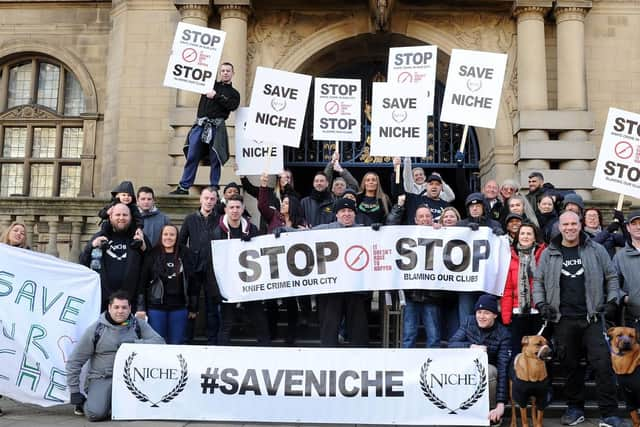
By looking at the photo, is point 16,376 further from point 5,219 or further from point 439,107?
point 439,107

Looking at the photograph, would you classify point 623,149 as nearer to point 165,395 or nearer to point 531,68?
point 531,68

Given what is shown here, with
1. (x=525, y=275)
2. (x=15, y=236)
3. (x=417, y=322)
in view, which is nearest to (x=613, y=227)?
(x=525, y=275)

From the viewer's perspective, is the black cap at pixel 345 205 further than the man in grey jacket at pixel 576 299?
Yes

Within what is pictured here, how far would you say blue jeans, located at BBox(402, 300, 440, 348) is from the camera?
6918 mm

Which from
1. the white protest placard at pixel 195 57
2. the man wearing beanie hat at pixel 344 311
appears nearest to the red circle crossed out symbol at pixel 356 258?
the man wearing beanie hat at pixel 344 311

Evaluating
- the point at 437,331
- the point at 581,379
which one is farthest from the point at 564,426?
the point at 437,331

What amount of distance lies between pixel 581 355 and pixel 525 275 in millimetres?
984

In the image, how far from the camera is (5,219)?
11992mm

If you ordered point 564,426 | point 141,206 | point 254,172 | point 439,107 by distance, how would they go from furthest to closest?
point 439,107 < point 254,172 < point 141,206 < point 564,426

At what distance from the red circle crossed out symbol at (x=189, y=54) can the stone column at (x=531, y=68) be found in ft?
22.5

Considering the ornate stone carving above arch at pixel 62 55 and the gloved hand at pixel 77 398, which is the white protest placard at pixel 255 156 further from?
the ornate stone carving above arch at pixel 62 55

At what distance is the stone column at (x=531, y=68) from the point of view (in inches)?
490

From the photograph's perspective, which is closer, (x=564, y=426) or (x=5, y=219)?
(x=564, y=426)

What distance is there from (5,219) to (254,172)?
5.53 m
